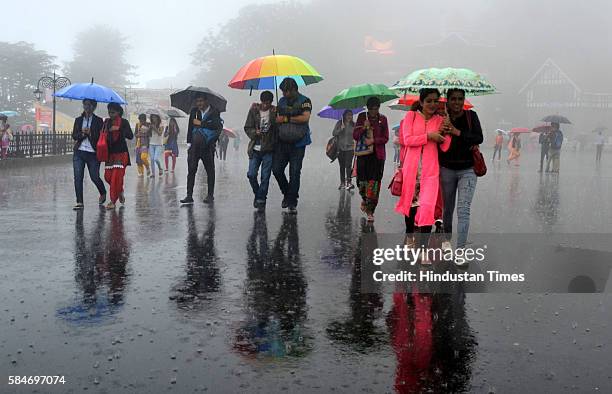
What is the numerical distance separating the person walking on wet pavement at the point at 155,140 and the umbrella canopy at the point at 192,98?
540cm

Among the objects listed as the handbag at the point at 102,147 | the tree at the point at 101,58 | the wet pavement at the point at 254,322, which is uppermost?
the tree at the point at 101,58

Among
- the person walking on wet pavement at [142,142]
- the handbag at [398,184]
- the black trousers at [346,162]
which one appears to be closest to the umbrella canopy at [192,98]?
the black trousers at [346,162]

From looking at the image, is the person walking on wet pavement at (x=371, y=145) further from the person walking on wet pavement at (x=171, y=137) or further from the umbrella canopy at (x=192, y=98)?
the person walking on wet pavement at (x=171, y=137)

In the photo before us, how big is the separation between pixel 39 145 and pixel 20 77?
4941 cm

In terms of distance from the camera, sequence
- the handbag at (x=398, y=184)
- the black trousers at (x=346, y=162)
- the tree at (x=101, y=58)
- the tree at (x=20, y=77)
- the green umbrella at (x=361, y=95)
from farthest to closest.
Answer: the tree at (x=101, y=58) → the tree at (x=20, y=77) → the black trousers at (x=346, y=162) → the green umbrella at (x=361, y=95) → the handbag at (x=398, y=184)

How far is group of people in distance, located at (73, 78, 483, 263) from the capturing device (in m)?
6.04

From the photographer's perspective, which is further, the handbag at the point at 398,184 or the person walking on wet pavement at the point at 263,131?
the person walking on wet pavement at the point at 263,131

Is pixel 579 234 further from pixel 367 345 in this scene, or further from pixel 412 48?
pixel 412 48

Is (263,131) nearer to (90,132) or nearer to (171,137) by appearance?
(90,132)

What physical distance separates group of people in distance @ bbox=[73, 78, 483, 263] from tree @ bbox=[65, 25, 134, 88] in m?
79.2

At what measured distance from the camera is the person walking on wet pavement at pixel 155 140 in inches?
664

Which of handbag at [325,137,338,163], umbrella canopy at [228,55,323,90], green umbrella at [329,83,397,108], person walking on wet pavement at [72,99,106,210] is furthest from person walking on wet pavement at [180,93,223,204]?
handbag at [325,137,338,163]

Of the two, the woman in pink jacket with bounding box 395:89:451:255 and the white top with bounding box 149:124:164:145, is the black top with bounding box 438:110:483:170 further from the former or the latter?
the white top with bounding box 149:124:164:145

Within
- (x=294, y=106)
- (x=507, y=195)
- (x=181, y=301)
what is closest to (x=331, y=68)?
(x=507, y=195)
